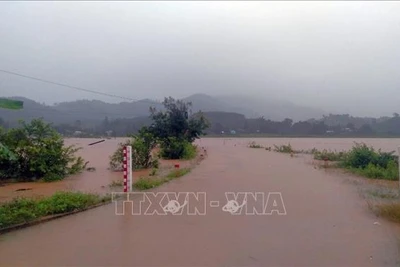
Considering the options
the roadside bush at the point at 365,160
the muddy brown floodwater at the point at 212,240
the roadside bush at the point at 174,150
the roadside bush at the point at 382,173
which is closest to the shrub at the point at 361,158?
the roadside bush at the point at 365,160

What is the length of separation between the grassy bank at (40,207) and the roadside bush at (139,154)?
8.55m

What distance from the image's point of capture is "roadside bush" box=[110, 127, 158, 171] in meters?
18.4

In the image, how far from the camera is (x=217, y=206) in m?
9.52

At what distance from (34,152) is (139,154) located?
559cm

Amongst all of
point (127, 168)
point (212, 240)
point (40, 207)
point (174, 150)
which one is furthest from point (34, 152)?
point (174, 150)

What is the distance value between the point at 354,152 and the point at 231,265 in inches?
693

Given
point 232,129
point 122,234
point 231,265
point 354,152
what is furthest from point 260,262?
point 232,129

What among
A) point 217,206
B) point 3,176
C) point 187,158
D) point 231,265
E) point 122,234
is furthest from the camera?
point 187,158

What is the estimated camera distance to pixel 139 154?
747 inches

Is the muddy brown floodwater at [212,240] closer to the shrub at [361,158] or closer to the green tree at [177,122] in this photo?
the shrub at [361,158]

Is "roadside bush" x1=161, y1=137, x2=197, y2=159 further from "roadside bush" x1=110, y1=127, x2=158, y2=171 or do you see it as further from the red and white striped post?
the red and white striped post

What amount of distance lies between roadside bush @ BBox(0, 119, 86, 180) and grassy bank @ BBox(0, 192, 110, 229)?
600cm

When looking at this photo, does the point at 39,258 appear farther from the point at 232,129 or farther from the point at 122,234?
the point at 232,129

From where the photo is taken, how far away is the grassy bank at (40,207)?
7.41m
